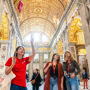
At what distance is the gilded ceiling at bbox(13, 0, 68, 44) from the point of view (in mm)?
14457

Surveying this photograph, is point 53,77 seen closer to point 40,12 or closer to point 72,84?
point 72,84

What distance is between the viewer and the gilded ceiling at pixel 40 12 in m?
14.5

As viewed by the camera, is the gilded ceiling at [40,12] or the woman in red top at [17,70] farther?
the gilded ceiling at [40,12]

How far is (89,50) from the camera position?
20.7 feet

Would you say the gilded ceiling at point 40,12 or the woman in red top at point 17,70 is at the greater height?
the gilded ceiling at point 40,12

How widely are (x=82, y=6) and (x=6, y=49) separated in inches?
312

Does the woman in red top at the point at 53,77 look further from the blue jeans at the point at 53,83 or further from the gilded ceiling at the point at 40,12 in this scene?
the gilded ceiling at the point at 40,12

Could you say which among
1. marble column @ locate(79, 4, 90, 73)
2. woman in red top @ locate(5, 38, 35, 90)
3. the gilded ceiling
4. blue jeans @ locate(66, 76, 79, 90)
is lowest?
blue jeans @ locate(66, 76, 79, 90)

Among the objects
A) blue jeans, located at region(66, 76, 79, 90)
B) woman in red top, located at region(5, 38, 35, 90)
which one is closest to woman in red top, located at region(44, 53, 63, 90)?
blue jeans, located at region(66, 76, 79, 90)

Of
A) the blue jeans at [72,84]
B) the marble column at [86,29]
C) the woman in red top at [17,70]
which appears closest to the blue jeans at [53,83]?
the blue jeans at [72,84]

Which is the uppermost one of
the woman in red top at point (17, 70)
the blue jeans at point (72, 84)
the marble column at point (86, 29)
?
the marble column at point (86, 29)

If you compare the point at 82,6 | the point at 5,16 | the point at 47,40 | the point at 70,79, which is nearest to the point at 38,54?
the point at 47,40

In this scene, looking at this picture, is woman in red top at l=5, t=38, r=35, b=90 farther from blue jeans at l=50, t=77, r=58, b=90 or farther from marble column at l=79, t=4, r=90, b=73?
marble column at l=79, t=4, r=90, b=73

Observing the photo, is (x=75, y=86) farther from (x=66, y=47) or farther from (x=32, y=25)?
(x=32, y=25)
